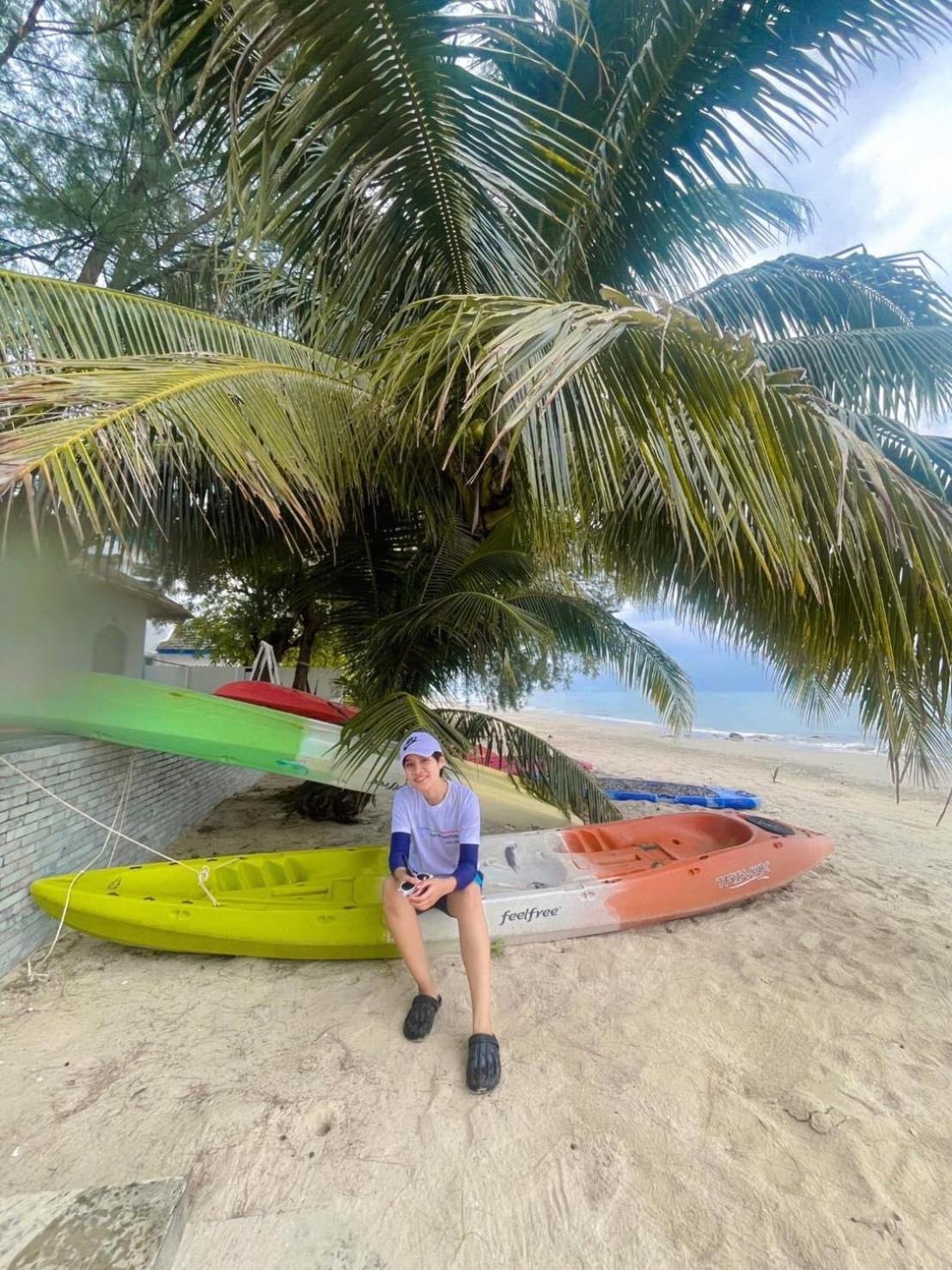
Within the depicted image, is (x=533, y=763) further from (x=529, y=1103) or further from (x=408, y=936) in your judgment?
(x=529, y=1103)

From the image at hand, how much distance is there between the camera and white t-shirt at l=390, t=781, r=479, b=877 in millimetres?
2807

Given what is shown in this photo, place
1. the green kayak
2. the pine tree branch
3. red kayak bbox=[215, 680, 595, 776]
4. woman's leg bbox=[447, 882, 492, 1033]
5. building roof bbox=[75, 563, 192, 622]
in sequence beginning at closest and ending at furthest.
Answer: woman's leg bbox=[447, 882, 492, 1033]
the green kayak
red kayak bbox=[215, 680, 595, 776]
building roof bbox=[75, 563, 192, 622]
the pine tree branch

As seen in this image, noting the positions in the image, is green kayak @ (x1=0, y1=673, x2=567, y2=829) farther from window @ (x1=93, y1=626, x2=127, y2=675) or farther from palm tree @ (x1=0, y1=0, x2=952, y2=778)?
window @ (x1=93, y1=626, x2=127, y2=675)

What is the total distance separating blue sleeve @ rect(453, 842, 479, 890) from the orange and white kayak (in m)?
0.56

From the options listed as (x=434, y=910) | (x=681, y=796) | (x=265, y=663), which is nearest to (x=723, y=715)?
(x=681, y=796)

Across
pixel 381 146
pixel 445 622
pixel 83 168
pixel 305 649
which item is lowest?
pixel 305 649

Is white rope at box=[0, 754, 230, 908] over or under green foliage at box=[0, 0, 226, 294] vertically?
under

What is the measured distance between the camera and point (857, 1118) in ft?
6.97

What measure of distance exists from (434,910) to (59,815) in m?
2.12

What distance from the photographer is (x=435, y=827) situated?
2.84 m

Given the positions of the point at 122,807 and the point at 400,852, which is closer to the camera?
the point at 400,852

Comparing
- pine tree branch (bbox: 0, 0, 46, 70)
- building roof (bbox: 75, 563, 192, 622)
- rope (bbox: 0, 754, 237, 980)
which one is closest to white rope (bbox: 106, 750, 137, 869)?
rope (bbox: 0, 754, 237, 980)

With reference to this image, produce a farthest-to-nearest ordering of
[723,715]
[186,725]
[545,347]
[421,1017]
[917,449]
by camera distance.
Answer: [723,715] < [186,725] < [917,449] < [421,1017] < [545,347]

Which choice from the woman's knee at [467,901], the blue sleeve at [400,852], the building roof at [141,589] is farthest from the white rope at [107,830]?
the building roof at [141,589]
